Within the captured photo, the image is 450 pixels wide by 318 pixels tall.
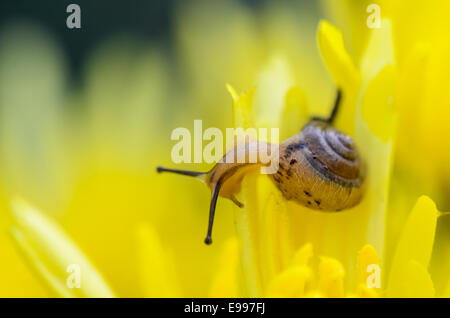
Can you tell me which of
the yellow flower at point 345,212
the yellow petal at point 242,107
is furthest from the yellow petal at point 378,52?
the yellow petal at point 242,107

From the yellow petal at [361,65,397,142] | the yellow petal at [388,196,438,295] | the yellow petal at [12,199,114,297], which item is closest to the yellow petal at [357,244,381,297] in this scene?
the yellow petal at [388,196,438,295]

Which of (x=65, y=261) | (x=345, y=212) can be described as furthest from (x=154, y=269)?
(x=345, y=212)

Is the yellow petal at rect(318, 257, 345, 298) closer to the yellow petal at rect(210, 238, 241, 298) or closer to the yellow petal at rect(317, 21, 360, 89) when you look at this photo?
the yellow petal at rect(210, 238, 241, 298)

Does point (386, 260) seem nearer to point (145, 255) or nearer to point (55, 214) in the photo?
point (145, 255)

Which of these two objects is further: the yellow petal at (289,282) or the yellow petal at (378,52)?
the yellow petal at (378,52)

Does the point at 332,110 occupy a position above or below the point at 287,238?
above

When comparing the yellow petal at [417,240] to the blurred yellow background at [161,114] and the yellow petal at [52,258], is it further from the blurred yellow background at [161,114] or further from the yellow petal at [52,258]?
the yellow petal at [52,258]

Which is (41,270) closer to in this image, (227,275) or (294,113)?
(227,275)
